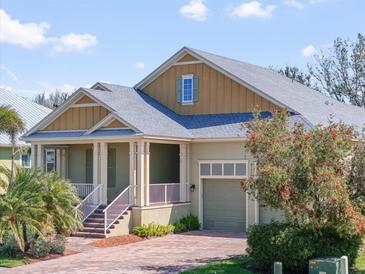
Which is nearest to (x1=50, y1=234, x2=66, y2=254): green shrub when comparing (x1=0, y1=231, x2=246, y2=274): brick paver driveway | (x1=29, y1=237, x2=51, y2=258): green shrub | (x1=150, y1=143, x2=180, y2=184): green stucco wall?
(x1=29, y1=237, x2=51, y2=258): green shrub

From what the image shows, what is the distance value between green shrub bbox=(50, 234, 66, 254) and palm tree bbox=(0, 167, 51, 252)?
0.77 metres

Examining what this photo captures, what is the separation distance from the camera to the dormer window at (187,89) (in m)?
26.6

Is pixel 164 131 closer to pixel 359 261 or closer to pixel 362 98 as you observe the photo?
pixel 359 261

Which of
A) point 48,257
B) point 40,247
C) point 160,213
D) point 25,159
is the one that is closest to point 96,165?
point 160,213

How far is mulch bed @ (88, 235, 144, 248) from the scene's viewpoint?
2000 centimetres

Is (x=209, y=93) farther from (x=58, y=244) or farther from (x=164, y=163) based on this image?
(x=58, y=244)

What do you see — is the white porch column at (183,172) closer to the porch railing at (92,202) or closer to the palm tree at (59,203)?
the porch railing at (92,202)

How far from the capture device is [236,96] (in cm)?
2559

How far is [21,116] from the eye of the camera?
112 ft

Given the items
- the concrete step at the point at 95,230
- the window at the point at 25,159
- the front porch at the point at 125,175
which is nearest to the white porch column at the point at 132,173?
the front porch at the point at 125,175

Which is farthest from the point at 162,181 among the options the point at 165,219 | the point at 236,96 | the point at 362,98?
the point at 362,98

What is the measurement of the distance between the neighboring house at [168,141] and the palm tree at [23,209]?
4.32 metres

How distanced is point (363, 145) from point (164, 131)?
10132 millimetres

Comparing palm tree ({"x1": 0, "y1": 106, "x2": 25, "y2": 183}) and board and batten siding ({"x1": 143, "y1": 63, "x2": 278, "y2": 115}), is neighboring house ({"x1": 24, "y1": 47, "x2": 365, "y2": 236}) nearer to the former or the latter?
board and batten siding ({"x1": 143, "y1": 63, "x2": 278, "y2": 115})
